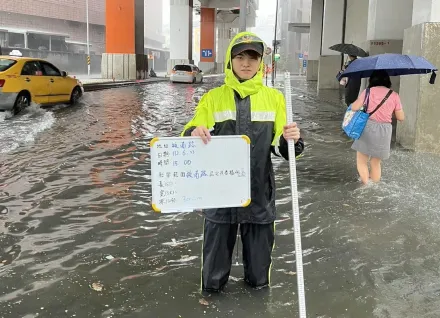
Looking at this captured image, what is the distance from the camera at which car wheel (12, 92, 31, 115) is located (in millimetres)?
12812

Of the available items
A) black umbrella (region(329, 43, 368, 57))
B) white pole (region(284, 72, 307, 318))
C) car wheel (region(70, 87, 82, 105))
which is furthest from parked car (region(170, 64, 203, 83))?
white pole (region(284, 72, 307, 318))

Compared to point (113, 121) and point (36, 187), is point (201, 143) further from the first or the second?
point (113, 121)

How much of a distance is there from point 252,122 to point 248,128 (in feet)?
0.16

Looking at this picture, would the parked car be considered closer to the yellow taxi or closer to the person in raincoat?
the yellow taxi

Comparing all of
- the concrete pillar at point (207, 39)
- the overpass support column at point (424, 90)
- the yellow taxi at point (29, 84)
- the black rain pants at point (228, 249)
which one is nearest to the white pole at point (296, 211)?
the black rain pants at point (228, 249)

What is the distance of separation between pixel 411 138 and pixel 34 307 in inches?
295

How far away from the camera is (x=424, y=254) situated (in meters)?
4.33

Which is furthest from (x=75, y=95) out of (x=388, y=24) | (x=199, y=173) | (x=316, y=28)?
(x=316, y=28)

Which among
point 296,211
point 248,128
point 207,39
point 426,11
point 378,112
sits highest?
point 207,39

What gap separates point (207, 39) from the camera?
65.9 m

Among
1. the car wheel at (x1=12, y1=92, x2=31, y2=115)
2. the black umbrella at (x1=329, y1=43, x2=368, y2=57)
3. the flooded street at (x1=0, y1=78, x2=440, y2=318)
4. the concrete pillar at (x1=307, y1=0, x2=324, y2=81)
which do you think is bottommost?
the flooded street at (x1=0, y1=78, x2=440, y2=318)

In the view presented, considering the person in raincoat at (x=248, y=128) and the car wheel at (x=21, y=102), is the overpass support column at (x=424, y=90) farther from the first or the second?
the car wheel at (x=21, y=102)

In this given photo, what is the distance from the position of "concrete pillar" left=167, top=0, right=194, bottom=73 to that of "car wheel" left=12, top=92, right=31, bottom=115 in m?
36.8

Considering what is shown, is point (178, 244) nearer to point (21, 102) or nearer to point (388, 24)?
point (21, 102)
